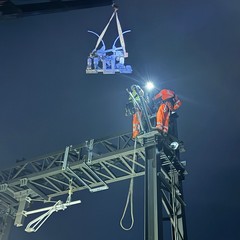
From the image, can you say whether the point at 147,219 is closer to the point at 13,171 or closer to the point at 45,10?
the point at 45,10

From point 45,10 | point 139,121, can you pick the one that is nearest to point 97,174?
point 139,121

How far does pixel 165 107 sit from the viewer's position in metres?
11.3

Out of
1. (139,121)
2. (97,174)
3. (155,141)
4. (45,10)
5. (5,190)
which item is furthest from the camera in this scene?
(5,190)

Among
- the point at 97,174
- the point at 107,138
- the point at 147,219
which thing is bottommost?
the point at 147,219

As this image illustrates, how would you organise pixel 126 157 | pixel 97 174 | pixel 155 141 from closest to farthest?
pixel 155 141 < pixel 126 157 < pixel 97 174

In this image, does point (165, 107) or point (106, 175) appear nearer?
point (165, 107)

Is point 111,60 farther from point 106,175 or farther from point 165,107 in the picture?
point 106,175

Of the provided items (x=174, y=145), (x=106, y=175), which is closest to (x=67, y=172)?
(x=106, y=175)

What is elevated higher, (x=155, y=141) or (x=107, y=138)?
(x=107, y=138)

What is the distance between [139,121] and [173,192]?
236 centimetres

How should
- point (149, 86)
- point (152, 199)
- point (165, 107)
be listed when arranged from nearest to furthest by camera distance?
point (152, 199) < point (165, 107) < point (149, 86)

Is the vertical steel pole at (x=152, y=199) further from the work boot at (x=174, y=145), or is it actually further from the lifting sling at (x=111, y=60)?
the lifting sling at (x=111, y=60)

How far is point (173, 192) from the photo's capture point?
10.8 metres

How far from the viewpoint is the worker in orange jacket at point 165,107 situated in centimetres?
1096
